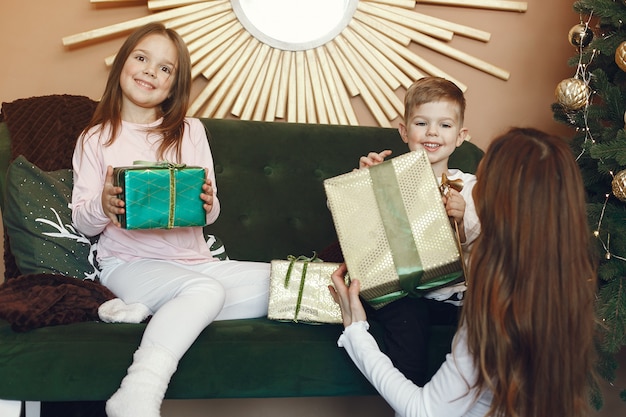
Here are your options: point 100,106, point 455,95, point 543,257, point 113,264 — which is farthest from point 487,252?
point 100,106

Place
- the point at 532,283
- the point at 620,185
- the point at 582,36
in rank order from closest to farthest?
the point at 532,283
the point at 620,185
the point at 582,36

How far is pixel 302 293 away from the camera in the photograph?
1595mm

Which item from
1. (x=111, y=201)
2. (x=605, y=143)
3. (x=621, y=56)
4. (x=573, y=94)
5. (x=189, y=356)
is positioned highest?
(x=621, y=56)

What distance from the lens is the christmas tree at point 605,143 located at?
190 cm

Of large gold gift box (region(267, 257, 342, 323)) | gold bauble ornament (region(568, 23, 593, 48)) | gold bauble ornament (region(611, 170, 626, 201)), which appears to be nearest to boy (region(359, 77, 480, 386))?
large gold gift box (region(267, 257, 342, 323))

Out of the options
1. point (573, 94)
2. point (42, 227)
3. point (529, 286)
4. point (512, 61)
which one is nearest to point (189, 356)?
point (42, 227)

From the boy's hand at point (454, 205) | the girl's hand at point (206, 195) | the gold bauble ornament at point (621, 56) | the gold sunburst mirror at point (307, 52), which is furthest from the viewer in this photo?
the gold sunburst mirror at point (307, 52)

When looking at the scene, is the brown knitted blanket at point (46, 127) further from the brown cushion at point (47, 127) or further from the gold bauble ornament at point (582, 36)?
the gold bauble ornament at point (582, 36)

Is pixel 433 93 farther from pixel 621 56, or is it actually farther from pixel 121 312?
pixel 121 312

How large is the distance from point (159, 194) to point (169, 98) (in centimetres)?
49

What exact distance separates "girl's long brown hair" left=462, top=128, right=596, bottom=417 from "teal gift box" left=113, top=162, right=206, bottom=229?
0.71m

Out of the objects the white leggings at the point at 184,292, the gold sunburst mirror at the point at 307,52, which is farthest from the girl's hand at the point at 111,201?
the gold sunburst mirror at the point at 307,52

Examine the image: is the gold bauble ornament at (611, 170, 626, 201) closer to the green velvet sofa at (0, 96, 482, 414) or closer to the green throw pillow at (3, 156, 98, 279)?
the green velvet sofa at (0, 96, 482, 414)

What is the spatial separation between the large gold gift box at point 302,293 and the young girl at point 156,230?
103 millimetres
